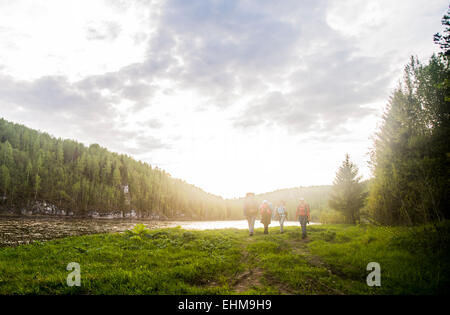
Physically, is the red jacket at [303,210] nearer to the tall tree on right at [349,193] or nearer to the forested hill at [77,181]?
the tall tree on right at [349,193]

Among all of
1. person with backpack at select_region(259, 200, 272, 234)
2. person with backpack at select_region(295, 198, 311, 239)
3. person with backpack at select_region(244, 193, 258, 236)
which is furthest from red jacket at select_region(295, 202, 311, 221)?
person with backpack at select_region(244, 193, 258, 236)

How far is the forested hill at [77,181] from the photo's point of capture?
101 meters

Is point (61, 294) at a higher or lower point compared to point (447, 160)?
lower

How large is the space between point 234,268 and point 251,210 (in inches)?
438

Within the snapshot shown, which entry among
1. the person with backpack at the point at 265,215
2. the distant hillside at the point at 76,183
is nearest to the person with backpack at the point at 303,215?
the person with backpack at the point at 265,215

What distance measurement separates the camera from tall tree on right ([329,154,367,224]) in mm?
32688

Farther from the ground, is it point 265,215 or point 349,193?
point 349,193

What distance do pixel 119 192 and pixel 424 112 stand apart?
436 feet

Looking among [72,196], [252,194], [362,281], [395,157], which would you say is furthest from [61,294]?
[72,196]

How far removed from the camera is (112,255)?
11539 millimetres

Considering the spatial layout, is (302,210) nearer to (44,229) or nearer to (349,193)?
(349,193)

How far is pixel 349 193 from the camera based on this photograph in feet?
109

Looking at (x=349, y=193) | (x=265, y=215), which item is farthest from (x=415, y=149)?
(x=349, y=193)
